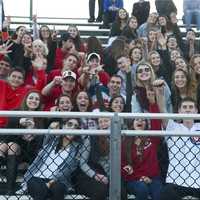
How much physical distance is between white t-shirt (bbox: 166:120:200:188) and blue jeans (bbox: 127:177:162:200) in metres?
0.11

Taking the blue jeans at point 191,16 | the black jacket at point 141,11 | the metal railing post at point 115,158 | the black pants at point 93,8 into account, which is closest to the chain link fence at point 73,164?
the metal railing post at point 115,158

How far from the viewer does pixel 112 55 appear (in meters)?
10.5

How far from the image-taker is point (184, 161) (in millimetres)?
5711

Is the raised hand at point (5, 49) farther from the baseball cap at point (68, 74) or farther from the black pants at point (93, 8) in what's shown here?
the black pants at point (93, 8)

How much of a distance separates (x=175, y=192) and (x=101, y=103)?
2.27m

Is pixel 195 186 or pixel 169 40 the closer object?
pixel 195 186

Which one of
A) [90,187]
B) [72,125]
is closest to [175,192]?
[90,187]

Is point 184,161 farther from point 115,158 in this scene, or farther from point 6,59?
point 6,59

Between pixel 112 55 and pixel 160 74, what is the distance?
0.91 metres

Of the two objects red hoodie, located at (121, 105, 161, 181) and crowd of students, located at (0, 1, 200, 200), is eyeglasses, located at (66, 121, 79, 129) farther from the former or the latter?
red hoodie, located at (121, 105, 161, 181)

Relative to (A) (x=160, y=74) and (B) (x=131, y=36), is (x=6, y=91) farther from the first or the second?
(B) (x=131, y=36)

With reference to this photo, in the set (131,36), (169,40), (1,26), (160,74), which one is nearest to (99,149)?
(160,74)

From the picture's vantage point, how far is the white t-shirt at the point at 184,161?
18.4 ft

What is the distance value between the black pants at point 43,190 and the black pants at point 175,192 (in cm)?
87
